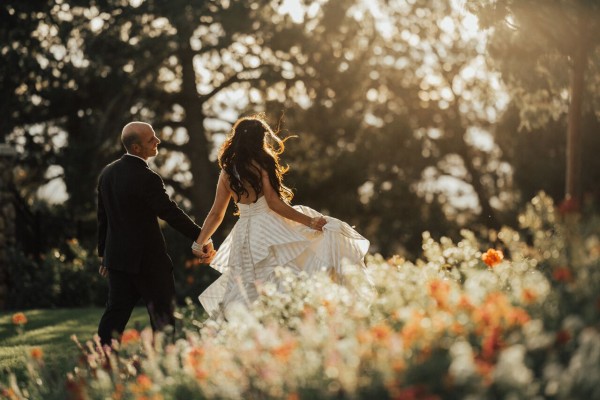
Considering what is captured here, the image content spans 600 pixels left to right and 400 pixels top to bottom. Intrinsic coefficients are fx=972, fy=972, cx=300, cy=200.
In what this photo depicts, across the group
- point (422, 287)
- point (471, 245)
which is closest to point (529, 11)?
point (471, 245)

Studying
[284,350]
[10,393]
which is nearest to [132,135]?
[10,393]

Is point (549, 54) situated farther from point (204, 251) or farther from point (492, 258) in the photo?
point (204, 251)

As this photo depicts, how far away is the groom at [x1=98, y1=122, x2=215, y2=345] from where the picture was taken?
22.3ft

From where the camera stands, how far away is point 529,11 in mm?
11711

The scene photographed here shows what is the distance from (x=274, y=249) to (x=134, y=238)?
1170 millimetres

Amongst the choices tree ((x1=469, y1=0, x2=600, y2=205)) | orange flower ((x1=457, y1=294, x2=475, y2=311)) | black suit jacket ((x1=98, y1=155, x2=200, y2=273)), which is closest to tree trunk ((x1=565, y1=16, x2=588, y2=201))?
tree ((x1=469, y1=0, x2=600, y2=205))

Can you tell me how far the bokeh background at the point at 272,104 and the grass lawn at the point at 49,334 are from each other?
77.5 inches

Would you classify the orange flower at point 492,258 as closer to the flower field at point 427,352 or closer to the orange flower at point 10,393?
the flower field at point 427,352

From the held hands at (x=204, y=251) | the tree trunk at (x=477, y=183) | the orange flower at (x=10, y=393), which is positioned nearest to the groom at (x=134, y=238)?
the held hands at (x=204, y=251)

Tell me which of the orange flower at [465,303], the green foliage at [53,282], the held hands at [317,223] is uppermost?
the orange flower at [465,303]

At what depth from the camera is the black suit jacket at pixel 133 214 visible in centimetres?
681

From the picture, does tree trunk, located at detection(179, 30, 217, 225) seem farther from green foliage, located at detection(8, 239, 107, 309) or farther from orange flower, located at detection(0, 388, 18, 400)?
orange flower, located at detection(0, 388, 18, 400)

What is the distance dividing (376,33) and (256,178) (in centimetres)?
1565

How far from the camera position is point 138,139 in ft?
22.5
